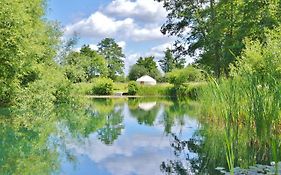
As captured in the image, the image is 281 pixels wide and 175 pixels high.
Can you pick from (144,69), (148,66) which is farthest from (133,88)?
(148,66)

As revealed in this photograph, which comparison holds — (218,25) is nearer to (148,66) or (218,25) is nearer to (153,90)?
(153,90)

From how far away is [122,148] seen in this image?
836cm

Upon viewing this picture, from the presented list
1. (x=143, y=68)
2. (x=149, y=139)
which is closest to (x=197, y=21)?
(x=149, y=139)

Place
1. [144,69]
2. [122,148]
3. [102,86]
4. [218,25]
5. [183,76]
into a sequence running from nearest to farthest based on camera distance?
1. [122,148]
2. [218,25]
3. [183,76]
4. [102,86]
5. [144,69]

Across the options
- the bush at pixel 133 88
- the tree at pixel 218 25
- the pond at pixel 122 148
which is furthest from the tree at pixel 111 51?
the pond at pixel 122 148

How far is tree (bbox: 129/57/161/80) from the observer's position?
54312 mm

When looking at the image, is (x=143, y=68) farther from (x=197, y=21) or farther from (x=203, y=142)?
(x=203, y=142)

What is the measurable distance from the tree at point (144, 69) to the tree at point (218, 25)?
101 ft

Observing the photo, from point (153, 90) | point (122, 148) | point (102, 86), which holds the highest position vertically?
point (102, 86)

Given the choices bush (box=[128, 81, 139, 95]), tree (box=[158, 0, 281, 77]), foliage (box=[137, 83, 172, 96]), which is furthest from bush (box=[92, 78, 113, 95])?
tree (box=[158, 0, 281, 77])

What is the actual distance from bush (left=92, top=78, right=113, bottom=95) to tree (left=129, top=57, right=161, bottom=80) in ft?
58.6

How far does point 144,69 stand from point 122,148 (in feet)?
153

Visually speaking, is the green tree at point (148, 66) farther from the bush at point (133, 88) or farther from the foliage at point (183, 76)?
the foliage at point (183, 76)

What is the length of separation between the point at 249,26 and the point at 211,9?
163 inches
